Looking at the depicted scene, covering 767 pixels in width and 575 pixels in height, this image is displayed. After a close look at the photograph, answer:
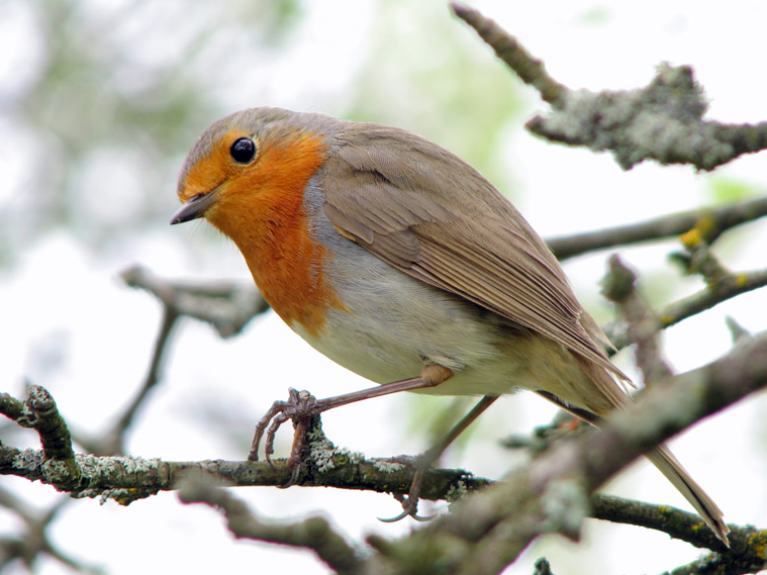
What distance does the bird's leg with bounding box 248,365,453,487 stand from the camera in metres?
3.10

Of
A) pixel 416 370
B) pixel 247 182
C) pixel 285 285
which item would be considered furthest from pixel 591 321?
pixel 247 182

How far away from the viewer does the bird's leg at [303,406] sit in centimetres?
310

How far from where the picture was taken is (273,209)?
170 inches

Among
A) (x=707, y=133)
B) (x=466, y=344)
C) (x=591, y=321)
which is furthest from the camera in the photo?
(x=591, y=321)

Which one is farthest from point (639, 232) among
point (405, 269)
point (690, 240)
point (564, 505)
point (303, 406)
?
point (564, 505)

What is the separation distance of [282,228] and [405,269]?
0.72m

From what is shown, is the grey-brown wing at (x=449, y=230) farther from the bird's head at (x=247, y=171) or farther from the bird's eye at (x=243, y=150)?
the bird's eye at (x=243, y=150)

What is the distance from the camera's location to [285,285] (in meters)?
4.07

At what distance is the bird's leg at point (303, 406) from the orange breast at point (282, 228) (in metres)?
0.44

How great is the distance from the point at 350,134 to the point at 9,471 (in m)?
2.91

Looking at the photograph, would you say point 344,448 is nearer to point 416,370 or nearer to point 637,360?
point 416,370

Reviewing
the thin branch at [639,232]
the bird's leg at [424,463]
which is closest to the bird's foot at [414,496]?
the bird's leg at [424,463]

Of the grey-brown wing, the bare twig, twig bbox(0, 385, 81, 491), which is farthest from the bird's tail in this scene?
twig bbox(0, 385, 81, 491)

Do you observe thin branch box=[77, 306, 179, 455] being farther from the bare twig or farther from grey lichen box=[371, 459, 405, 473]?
the bare twig
